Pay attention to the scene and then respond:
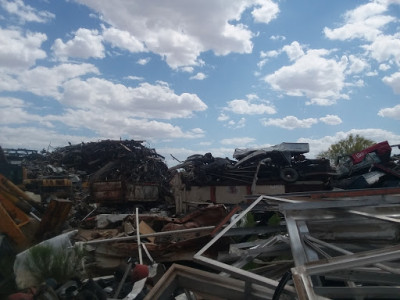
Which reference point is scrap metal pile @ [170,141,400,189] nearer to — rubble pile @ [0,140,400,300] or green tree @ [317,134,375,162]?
rubble pile @ [0,140,400,300]

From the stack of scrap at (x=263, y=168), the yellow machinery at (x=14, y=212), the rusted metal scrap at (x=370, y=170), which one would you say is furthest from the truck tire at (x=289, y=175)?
the yellow machinery at (x=14, y=212)

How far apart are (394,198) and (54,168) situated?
16.3 meters

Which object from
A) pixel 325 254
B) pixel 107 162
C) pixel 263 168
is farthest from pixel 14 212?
pixel 107 162

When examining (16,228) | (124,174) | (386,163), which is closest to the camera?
(16,228)

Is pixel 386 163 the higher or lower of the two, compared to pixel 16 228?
higher

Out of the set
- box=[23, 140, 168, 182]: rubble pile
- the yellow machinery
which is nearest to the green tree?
box=[23, 140, 168, 182]: rubble pile

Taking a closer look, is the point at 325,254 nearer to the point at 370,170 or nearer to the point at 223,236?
the point at 223,236

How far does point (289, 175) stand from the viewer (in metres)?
11.5

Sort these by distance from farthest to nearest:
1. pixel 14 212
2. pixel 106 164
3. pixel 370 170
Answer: pixel 106 164, pixel 370 170, pixel 14 212

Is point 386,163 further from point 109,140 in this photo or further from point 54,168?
point 54,168

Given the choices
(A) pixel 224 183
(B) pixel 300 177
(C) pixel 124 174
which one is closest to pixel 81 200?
(C) pixel 124 174

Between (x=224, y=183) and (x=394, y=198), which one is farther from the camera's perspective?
(x=224, y=183)

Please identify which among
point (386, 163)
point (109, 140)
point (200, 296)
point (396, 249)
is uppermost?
point (109, 140)

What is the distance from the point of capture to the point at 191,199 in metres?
12.6
